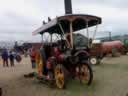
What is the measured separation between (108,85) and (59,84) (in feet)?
5.14

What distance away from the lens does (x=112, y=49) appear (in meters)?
23.3

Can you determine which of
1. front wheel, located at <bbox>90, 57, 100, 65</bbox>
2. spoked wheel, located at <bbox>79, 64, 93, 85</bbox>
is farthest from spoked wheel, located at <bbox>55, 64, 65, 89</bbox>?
front wheel, located at <bbox>90, 57, 100, 65</bbox>

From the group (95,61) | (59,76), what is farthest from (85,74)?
(95,61)

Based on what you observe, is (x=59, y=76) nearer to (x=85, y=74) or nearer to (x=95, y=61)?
(x=85, y=74)

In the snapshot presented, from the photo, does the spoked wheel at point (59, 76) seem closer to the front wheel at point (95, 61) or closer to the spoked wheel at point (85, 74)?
the spoked wheel at point (85, 74)

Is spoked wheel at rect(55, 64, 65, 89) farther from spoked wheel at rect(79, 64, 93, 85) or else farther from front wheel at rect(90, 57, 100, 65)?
front wheel at rect(90, 57, 100, 65)

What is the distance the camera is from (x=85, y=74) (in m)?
9.29

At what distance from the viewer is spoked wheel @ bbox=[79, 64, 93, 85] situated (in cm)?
897

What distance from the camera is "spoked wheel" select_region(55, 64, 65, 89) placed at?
29.6 feet

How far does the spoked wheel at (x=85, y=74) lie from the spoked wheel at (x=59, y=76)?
2.20 feet

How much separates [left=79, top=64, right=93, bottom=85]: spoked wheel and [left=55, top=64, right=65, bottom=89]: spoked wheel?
0.67 meters

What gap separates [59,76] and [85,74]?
0.83 meters

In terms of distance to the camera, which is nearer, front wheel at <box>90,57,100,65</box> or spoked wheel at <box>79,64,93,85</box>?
spoked wheel at <box>79,64,93,85</box>

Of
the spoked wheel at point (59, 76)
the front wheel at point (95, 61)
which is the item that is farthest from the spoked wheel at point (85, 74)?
the front wheel at point (95, 61)
